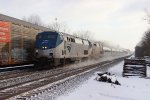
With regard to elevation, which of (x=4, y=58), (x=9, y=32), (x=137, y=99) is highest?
(x=9, y=32)

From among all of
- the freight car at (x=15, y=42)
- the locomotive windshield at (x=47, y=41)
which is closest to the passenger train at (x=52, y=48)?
the locomotive windshield at (x=47, y=41)

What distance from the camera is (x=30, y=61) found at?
28812mm

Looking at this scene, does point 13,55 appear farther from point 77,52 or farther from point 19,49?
point 77,52

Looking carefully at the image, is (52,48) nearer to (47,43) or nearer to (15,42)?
(47,43)

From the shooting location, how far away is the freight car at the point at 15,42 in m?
23.5

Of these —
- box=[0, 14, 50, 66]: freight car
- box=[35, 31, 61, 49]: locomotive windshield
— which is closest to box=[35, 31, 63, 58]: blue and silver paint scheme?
box=[35, 31, 61, 49]: locomotive windshield

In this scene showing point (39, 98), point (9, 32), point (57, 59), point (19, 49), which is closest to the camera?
point (39, 98)

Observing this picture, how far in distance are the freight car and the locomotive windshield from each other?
101 cm

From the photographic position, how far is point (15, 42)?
83.7 feet

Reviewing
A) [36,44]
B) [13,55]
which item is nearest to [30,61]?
[36,44]

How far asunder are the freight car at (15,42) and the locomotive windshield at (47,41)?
1.01 metres

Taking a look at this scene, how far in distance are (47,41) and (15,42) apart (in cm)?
333

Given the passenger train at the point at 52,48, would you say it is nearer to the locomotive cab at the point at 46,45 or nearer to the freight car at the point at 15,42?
the locomotive cab at the point at 46,45

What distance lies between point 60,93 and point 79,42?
23727 millimetres
